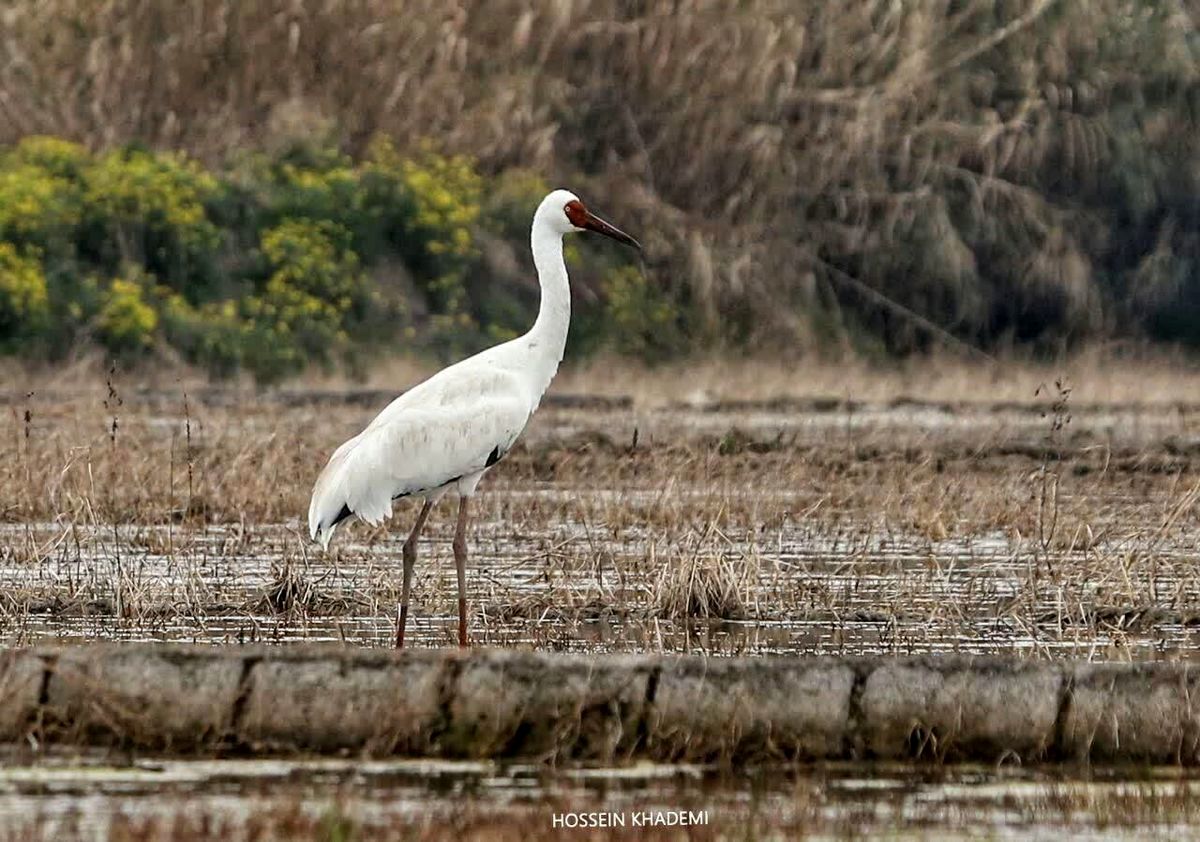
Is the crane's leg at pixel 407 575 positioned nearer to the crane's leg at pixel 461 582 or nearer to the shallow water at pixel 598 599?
the crane's leg at pixel 461 582

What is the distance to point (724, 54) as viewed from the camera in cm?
3359

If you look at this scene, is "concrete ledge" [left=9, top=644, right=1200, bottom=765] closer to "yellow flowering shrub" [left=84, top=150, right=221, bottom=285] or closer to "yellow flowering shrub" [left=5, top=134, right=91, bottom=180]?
"yellow flowering shrub" [left=84, top=150, right=221, bottom=285]

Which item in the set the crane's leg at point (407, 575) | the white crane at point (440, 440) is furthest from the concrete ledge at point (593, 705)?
the white crane at point (440, 440)

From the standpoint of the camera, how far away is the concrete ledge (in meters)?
7.34

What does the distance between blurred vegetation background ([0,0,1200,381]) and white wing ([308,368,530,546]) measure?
727 inches

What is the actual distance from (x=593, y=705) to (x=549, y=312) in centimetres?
353

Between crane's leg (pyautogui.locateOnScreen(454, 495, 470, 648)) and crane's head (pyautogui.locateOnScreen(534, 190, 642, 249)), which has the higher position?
crane's head (pyautogui.locateOnScreen(534, 190, 642, 249))

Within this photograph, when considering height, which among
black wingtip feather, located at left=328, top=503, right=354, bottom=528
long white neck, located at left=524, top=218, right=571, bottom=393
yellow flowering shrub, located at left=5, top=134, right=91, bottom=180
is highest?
yellow flowering shrub, located at left=5, top=134, right=91, bottom=180

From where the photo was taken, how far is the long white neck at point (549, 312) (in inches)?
416

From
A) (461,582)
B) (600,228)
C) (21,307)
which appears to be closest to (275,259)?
(21,307)

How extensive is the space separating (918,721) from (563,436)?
1436 centimetres

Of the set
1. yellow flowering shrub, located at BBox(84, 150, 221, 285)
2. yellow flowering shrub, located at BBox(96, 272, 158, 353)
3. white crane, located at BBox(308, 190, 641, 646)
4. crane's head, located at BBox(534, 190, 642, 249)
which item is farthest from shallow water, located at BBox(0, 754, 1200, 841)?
yellow flowering shrub, located at BBox(84, 150, 221, 285)

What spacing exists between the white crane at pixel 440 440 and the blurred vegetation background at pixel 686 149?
1831 cm

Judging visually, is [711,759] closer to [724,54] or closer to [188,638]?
[188,638]
